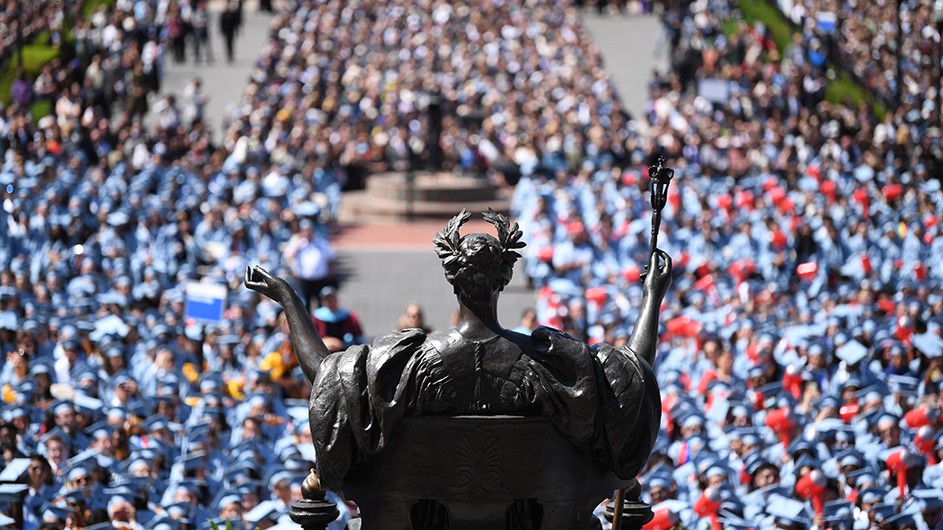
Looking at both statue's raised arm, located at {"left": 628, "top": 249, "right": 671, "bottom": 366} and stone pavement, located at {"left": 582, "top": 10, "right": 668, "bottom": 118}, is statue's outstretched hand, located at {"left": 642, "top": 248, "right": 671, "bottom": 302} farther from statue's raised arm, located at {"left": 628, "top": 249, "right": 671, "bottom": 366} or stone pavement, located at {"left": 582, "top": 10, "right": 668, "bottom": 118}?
stone pavement, located at {"left": 582, "top": 10, "right": 668, "bottom": 118}

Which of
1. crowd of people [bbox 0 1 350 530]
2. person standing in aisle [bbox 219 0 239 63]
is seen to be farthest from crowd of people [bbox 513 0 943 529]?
person standing in aisle [bbox 219 0 239 63]

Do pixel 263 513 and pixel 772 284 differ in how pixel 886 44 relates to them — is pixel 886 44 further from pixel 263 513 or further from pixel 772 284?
pixel 263 513

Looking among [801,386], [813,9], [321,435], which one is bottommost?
[801,386]

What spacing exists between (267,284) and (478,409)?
37.1 inches

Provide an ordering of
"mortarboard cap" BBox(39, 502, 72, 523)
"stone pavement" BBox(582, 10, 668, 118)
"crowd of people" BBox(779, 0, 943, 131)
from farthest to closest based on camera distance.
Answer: "stone pavement" BBox(582, 10, 668, 118), "crowd of people" BBox(779, 0, 943, 131), "mortarboard cap" BBox(39, 502, 72, 523)

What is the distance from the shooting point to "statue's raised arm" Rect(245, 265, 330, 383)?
5.61 meters

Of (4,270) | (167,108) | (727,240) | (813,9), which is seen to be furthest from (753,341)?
(813,9)

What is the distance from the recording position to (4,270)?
20.3m

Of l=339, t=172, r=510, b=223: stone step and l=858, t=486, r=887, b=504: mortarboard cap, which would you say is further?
l=339, t=172, r=510, b=223: stone step

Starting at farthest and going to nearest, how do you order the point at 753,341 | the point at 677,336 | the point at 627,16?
the point at 627,16 < the point at 677,336 < the point at 753,341

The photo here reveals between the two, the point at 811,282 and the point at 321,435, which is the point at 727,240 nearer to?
the point at 811,282

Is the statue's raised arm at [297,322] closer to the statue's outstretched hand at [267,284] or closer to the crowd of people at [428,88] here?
the statue's outstretched hand at [267,284]

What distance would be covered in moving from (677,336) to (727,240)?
615 cm

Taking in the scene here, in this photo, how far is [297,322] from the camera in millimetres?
5691
